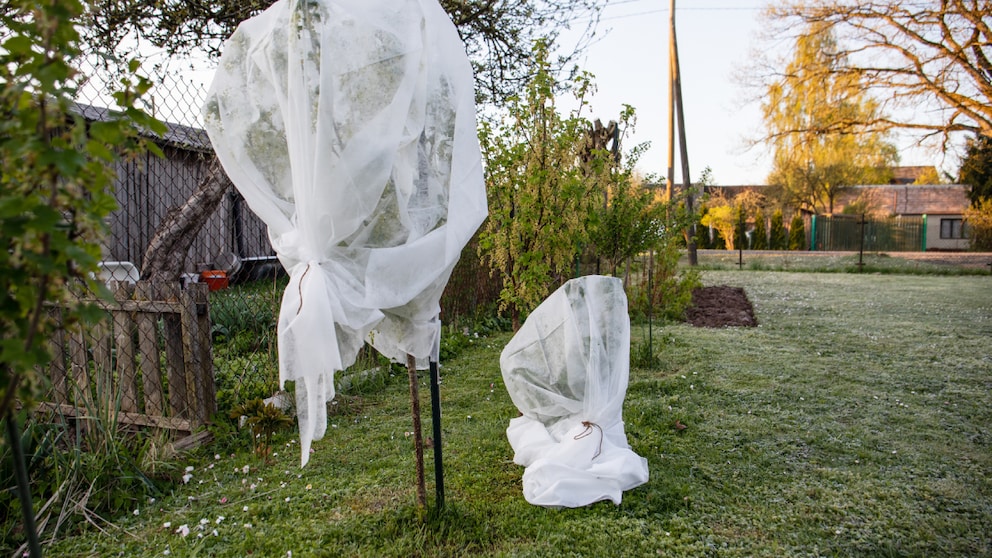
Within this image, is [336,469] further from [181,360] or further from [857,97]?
[857,97]

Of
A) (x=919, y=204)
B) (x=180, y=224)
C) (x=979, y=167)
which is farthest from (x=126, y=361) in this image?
(x=919, y=204)

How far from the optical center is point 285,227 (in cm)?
204

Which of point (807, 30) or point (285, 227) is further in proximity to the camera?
point (807, 30)

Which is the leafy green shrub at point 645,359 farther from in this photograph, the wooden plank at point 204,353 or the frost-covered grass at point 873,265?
the frost-covered grass at point 873,265

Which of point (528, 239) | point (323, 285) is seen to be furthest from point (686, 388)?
point (323, 285)

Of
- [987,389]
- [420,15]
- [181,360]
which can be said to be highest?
[420,15]

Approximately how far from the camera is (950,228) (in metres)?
31.5

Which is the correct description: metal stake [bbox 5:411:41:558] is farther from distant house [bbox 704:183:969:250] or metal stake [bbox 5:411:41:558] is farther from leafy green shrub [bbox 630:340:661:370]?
distant house [bbox 704:183:969:250]

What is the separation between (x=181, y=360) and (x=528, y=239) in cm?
231

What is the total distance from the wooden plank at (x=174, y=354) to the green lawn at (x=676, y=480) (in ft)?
1.16

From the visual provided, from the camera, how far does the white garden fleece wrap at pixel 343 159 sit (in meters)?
1.90

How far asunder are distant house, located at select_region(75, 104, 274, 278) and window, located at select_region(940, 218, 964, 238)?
114ft

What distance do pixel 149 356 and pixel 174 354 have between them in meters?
0.13

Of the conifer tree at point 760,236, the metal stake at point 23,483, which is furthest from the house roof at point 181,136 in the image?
the conifer tree at point 760,236
